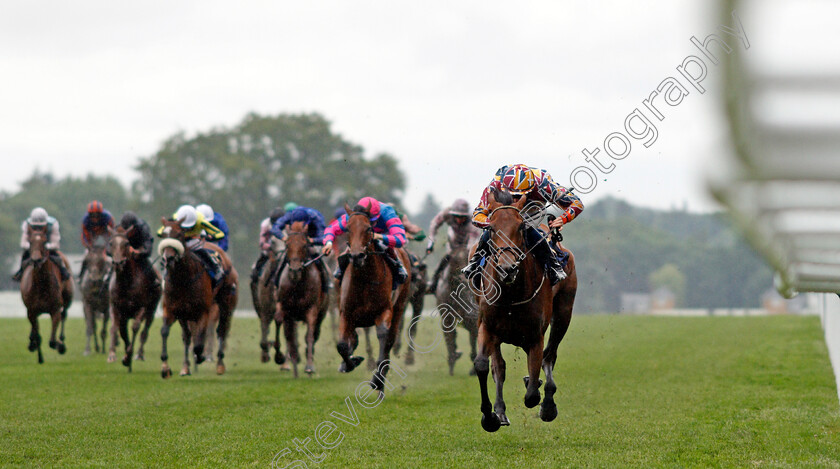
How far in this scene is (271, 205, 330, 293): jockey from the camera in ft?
44.0

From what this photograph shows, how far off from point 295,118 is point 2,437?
56.7 m

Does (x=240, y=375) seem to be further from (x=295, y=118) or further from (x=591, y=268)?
(x=591, y=268)

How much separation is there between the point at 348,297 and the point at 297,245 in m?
3.03

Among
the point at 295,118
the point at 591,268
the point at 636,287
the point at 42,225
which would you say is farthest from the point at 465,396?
the point at 636,287

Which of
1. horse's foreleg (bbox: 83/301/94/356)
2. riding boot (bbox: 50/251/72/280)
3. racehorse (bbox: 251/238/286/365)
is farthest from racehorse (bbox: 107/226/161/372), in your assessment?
horse's foreleg (bbox: 83/301/94/356)

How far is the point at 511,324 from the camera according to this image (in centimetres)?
772

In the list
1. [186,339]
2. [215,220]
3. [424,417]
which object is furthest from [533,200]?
[215,220]

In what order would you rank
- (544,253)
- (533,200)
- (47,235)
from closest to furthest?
(544,253)
(533,200)
(47,235)

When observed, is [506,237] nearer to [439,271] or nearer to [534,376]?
[534,376]

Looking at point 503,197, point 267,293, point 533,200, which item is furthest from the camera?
point 267,293

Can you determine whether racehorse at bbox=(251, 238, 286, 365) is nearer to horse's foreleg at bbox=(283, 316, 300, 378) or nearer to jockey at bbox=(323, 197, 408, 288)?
horse's foreleg at bbox=(283, 316, 300, 378)

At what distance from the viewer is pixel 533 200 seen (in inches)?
323

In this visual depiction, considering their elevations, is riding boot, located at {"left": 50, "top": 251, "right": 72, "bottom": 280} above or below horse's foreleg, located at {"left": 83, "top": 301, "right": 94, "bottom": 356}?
above

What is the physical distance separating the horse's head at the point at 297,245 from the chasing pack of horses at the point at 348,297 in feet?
0.06
